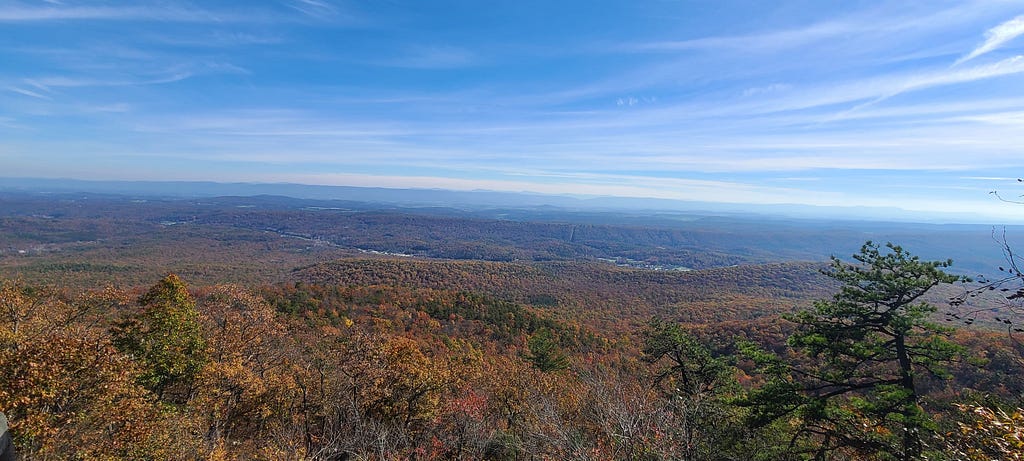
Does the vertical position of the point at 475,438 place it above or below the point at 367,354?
below

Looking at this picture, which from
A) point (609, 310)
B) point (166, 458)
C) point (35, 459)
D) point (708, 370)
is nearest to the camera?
point (35, 459)

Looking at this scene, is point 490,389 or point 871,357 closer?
point 871,357

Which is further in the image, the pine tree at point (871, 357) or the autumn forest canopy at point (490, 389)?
the pine tree at point (871, 357)

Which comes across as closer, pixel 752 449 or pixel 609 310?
pixel 752 449

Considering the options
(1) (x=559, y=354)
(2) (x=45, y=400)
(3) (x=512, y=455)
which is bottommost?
(1) (x=559, y=354)

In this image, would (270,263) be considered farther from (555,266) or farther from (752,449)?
(752,449)

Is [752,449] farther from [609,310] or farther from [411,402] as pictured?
[609,310]

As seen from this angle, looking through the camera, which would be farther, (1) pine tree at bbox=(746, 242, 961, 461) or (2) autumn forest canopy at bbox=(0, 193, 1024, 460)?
(1) pine tree at bbox=(746, 242, 961, 461)

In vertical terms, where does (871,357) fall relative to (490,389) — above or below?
above

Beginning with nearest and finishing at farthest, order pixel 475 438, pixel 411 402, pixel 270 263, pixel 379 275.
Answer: pixel 475 438 < pixel 411 402 < pixel 379 275 < pixel 270 263

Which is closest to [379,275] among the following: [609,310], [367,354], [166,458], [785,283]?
[609,310]
